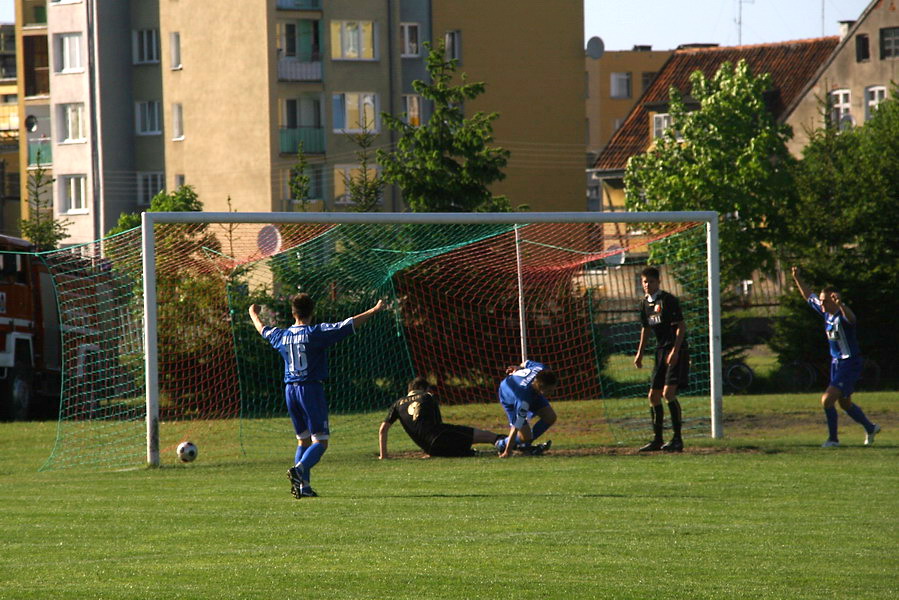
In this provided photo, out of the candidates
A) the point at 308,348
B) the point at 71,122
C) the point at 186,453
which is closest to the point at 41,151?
the point at 71,122

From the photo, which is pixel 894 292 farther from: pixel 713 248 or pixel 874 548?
pixel 874 548

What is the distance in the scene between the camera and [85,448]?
1714 centimetres

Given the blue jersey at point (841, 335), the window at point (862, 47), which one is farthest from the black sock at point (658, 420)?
the window at point (862, 47)

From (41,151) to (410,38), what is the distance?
1631 centimetres

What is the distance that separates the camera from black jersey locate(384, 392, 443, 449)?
15297mm

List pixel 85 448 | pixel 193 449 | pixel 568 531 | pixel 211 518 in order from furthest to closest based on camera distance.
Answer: pixel 85 448, pixel 193 449, pixel 211 518, pixel 568 531

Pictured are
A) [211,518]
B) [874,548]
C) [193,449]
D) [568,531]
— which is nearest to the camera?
[874,548]

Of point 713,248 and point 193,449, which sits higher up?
point 713,248

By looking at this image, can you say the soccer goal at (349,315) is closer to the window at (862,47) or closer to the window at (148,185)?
the window at (148,185)

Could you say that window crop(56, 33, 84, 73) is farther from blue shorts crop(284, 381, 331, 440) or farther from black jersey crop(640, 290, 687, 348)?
blue shorts crop(284, 381, 331, 440)

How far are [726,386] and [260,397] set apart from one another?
9.98m

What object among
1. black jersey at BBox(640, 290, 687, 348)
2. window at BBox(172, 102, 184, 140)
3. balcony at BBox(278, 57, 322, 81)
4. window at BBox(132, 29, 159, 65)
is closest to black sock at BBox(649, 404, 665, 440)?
black jersey at BBox(640, 290, 687, 348)

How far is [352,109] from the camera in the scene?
176 ft

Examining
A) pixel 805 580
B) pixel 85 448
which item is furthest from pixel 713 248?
pixel 805 580
